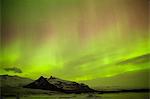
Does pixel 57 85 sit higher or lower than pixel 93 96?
higher

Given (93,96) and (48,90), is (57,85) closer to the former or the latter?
(48,90)

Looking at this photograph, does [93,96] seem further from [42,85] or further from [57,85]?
[42,85]

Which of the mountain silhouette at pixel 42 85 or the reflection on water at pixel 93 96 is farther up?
the mountain silhouette at pixel 42 85

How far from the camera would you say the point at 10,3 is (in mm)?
3154

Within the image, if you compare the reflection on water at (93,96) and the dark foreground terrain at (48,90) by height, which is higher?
the dark foreground terrain at (48,90)

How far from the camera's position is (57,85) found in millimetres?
3029

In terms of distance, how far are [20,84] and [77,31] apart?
78 centimetres

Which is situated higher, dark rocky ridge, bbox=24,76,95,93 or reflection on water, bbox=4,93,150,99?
dark rocky ridge, bbox=24,76,95,93

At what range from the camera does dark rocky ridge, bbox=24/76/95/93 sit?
3025 mm

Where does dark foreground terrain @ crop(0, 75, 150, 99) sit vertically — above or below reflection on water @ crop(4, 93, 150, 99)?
above

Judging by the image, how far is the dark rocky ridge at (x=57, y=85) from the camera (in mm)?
3025

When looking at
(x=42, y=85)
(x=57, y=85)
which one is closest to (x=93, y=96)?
(x=57, y=85)

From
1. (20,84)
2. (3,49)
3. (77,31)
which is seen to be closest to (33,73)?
(20,84)

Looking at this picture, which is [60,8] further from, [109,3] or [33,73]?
[33,73]
